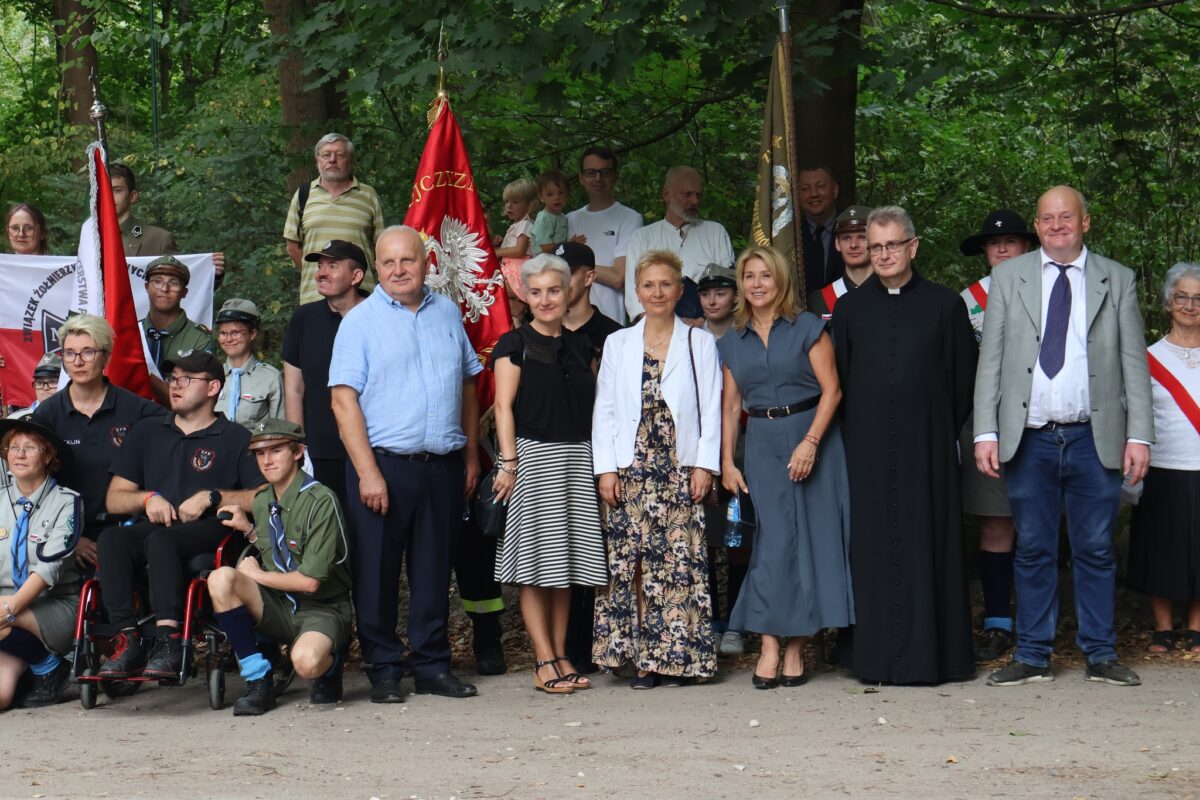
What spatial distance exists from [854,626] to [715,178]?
5914mm

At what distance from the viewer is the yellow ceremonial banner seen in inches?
313

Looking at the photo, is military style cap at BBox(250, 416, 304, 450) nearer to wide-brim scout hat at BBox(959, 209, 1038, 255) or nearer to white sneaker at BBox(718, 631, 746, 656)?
white sneaker at BBox(718, 631, 746, 656)

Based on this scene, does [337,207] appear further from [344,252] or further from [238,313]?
[344,252]

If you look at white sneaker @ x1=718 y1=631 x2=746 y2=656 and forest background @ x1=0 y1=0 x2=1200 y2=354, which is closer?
white sneaker @ x1=718 y1=631 x2=746 y2=656

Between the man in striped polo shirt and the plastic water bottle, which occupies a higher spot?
the man in striped polo shirt

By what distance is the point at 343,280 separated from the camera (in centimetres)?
796

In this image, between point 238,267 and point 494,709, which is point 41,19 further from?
point 494,709

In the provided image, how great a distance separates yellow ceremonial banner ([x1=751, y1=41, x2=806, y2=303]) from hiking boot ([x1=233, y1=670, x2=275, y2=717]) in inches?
125

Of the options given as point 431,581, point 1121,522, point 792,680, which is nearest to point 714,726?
point 792,680

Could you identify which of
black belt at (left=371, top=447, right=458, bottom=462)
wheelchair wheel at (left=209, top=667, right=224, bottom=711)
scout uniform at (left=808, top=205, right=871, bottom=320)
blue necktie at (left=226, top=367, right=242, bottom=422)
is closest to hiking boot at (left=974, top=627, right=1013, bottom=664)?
scout uniform at (left=808, top=205, right=871, bottom=320)

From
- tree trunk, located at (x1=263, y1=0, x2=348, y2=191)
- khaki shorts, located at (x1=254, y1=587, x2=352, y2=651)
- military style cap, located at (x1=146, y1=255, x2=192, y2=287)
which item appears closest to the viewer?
khaki shorts, located at (x1=254, y1=587, x2=352, y2=651)

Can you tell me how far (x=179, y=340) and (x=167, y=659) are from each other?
2470 millimetres

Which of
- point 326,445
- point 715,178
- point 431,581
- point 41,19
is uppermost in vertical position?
point 41,19

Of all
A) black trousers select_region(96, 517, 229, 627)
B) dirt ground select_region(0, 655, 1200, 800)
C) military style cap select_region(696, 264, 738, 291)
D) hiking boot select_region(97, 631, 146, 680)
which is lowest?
dirt ground select_region(0, 655, 1200, 800)
